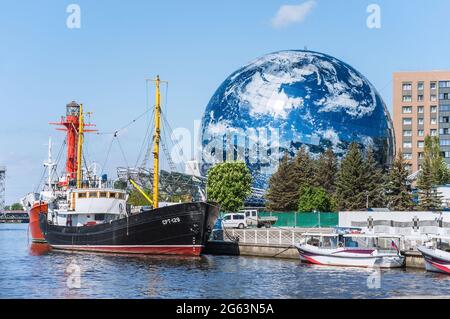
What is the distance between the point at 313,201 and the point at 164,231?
2660 cm

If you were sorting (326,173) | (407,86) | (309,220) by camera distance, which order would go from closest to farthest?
1. (309,220)
2. (326,173)
3. (407,86)

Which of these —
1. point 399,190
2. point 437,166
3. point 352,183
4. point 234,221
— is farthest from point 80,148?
point 437,166

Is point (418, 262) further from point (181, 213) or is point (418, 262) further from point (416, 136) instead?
point (416, 136)

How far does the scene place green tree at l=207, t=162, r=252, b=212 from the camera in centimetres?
8438

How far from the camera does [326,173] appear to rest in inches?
3433

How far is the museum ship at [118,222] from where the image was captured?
5247 cm

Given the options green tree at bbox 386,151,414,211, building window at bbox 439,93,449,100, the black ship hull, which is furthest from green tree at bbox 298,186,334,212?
building window at bbox 439,93,449,100

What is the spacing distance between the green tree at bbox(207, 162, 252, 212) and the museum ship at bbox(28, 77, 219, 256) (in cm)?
1603

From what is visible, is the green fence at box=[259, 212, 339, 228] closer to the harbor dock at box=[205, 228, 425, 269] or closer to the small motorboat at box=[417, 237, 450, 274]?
the harbor dock at box=[205, 228, 425, 269]

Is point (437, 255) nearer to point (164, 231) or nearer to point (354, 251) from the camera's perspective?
point (354, 251)

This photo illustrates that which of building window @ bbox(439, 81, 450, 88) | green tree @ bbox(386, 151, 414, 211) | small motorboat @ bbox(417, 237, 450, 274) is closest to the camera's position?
small motorboat @ bbox(417, 237, 450, 274)

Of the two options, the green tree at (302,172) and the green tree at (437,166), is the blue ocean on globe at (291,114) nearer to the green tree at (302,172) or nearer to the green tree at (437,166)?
the green tree at (437,166)
